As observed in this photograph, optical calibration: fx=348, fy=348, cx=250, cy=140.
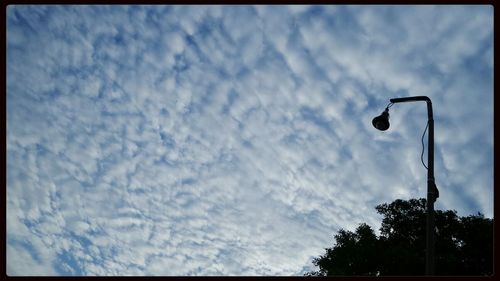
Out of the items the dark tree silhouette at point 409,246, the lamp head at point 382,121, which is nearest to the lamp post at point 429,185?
the lamp head at point 382,121

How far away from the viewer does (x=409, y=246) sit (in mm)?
29750

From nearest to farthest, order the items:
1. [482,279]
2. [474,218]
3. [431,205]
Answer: [482,279] < [431,205] < [474,218]

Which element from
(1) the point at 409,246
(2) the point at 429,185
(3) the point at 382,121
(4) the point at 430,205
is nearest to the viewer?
(4) the point at 430,205

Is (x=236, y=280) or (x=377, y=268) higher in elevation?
(x=377, y=268)

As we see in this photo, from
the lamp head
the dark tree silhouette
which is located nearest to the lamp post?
the lamp head

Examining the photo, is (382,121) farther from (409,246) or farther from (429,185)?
(409,246)

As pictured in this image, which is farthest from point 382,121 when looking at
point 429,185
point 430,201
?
point 430,201

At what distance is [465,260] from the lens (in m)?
28.3

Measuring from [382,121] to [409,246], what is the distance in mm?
25699

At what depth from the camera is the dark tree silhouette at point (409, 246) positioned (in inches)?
1084

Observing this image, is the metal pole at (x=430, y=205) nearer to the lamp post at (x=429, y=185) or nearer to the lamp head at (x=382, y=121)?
the lamp post at (x=429, y=185)
